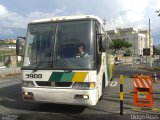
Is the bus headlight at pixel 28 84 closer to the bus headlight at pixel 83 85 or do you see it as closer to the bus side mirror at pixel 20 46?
the bus side mirror at pixel 20 46

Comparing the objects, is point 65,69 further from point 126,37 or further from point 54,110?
point 126,37

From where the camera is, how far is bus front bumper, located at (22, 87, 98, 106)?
866 cm

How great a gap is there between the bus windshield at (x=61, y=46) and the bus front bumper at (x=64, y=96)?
71 centimetres

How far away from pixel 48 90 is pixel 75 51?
1.43 meters

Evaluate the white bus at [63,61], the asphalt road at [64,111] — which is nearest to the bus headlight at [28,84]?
the white bus at [63,61]

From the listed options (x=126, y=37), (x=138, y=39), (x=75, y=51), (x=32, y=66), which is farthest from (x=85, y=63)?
(x=126, y=37)

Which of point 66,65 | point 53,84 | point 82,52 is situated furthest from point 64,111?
point 82,52

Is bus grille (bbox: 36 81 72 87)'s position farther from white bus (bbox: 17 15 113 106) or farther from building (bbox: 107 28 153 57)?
building (bbox: 107 28 153 57)

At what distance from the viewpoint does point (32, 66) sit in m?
9.21

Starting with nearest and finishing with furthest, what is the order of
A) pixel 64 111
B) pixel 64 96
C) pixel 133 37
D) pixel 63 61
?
pixel 64 96
pixel 63 61
pixel 64 111
pixel 133 37

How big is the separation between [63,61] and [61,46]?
0.49m

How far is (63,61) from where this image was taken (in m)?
8.95

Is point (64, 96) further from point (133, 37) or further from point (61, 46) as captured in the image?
point (133, 37)

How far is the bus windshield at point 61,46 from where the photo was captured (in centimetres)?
887
